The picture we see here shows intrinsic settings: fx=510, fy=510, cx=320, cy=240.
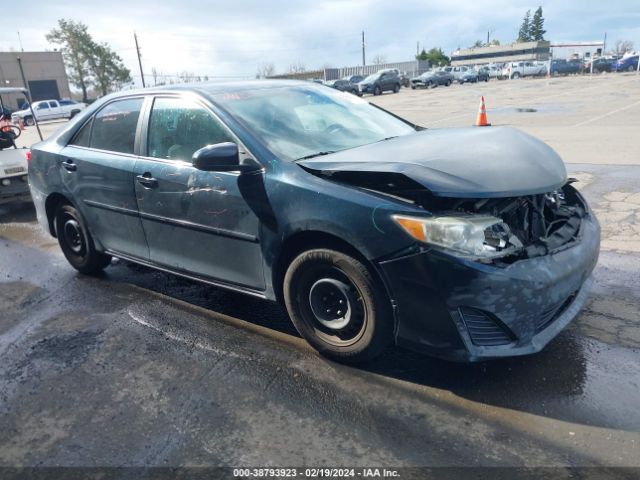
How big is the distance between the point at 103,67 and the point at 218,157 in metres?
65.3

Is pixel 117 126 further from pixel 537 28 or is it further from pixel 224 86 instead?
pixel 537 28

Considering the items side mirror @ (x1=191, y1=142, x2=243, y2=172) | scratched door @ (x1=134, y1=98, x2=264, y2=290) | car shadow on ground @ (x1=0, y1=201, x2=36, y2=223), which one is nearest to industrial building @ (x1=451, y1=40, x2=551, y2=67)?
car shadow on ground @ (x1=0, y1=201, x2=36, y2=223)

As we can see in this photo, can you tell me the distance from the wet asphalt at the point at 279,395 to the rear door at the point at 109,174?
64cm

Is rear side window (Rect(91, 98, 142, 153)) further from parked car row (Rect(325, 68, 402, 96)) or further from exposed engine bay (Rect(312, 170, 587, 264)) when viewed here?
parked car row (Rect(325, 68, 402, 96))

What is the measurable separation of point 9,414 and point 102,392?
486 millimetres

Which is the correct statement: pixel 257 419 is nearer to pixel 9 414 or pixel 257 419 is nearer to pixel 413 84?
pixel 9 414

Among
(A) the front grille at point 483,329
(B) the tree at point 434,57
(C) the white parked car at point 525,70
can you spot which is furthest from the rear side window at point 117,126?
(B) the tree at point 434,57

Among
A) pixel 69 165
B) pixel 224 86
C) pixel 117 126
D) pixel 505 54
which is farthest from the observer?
pixel 505 54

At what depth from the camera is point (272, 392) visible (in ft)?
9.45

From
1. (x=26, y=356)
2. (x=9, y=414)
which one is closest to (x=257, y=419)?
(x=9, y=414)

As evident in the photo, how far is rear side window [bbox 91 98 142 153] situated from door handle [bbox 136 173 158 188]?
33 centimetres

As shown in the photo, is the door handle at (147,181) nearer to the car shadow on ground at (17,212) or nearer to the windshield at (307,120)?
the windshield at (307,120)

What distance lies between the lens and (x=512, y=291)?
8.12ft

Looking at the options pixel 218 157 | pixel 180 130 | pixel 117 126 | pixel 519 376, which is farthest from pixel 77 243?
pixel 519 376
